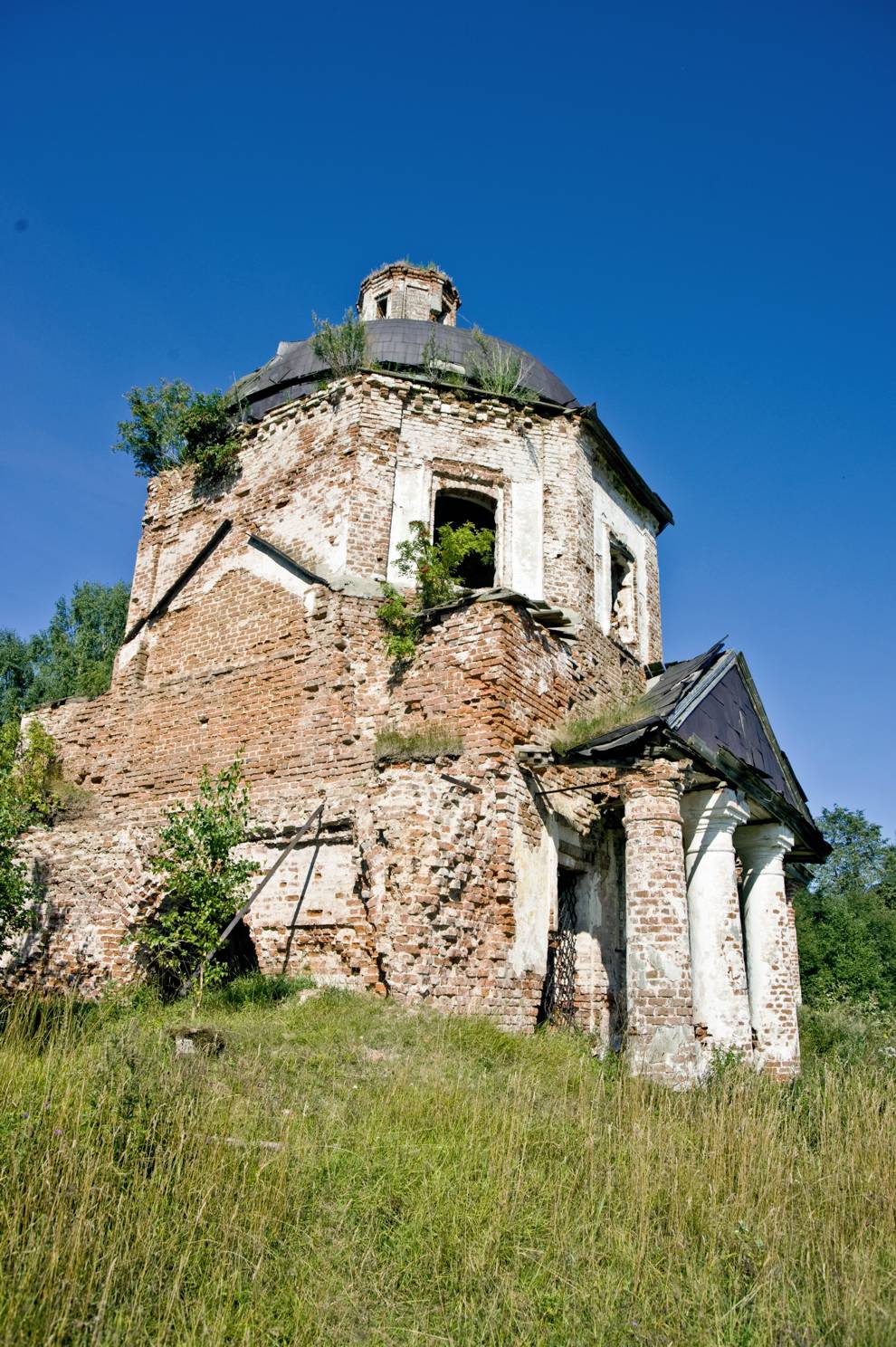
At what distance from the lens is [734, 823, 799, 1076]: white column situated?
11055 mm

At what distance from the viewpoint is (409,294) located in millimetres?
17641

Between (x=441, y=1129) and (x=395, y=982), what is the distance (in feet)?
9.39

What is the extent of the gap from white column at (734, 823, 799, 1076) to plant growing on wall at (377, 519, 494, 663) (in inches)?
198

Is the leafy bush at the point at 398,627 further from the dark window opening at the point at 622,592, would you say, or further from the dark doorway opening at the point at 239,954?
the dark window opening at the point at 622,592

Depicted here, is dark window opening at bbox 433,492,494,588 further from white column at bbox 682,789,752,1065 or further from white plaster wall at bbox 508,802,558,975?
white plaster wall at bbox 508,802,558,975

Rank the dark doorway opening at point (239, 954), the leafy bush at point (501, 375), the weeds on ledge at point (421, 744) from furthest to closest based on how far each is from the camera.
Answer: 1. the leafy bush at point (501, 375)
2. the dark doorway opening at point (239, 954)
3. the weeds on ledge at point (421, 744)

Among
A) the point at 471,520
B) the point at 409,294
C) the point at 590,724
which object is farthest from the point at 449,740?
the point at 409,294

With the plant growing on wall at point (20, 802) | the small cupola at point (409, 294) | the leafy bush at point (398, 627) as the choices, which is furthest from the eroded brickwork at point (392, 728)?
the small cupola at point (409, 294)

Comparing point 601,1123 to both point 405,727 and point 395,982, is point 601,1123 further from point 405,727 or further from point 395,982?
point 405,727

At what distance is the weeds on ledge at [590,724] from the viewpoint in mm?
9698

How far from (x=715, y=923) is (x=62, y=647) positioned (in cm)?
2190

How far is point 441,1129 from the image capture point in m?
5.41

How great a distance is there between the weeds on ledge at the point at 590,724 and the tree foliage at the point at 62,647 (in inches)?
719

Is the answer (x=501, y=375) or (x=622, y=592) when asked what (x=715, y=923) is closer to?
(x=622, y=592)
